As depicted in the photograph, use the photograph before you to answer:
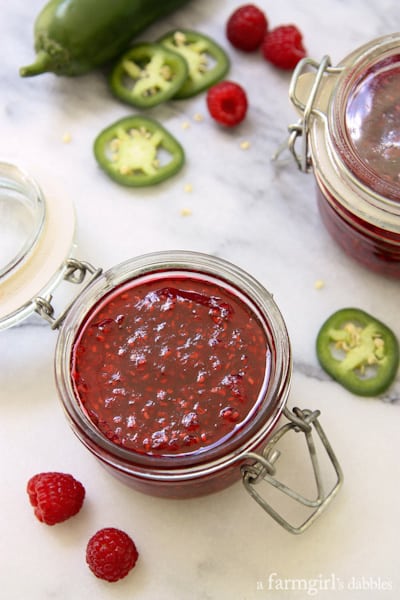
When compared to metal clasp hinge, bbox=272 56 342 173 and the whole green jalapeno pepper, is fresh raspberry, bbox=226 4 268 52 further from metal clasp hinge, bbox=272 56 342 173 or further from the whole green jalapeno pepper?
metal clasp hinge, bbox=272 56 342 173

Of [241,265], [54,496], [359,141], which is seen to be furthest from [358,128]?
[54,496]

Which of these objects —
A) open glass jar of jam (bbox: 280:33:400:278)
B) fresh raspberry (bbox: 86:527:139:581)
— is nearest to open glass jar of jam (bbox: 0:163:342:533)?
fresh raspberry (bbox: 86:527:139:581)

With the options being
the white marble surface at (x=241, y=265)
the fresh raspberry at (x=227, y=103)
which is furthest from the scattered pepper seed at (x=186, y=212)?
the fresh raspberry at (x=227, y=103)

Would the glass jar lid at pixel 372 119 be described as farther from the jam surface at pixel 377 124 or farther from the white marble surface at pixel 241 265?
the white marble surface at pixel 241 265

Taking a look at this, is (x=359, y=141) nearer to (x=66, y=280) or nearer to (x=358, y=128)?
(x=358, y=128)

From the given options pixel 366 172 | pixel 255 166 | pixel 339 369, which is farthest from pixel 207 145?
pixel 339 369

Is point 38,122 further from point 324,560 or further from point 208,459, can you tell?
point 324,560
